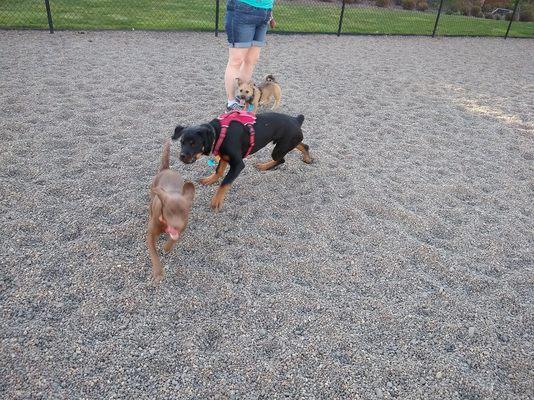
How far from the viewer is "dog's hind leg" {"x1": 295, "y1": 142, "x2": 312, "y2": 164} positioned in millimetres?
4508

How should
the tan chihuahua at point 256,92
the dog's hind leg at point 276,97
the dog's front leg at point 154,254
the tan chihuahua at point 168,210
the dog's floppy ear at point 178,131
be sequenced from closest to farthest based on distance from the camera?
the tan chihuahua at point 168,210 < the dog's front leg at point 154,254 < the dog's floppy ear at point 178,131 < the tan chihuahua at point 256,92 < the dog's hind leg at point 276,97

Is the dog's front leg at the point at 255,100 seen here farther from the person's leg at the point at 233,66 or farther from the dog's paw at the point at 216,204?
the dog's paw at the point at 216,204

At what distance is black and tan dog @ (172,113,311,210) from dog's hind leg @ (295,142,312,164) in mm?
89

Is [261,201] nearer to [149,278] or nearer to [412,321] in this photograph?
[149,278]

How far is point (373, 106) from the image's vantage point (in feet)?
21.9

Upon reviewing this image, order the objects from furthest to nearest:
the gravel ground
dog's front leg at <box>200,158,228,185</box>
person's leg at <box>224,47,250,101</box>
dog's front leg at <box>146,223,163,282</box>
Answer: person's leg at <box>224,47,250,101</box>, dog's front leg at <box>200,158,228,185</box>, dog's front leg at <box>146,223,163,282</box>, the gravel ground

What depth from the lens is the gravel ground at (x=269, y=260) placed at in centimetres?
235

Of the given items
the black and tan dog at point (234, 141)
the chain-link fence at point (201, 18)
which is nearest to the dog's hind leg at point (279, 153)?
the black and tan dog at point (234, 141)

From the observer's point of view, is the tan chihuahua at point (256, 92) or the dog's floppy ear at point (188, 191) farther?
the tan chihuahua at point (256, 92)

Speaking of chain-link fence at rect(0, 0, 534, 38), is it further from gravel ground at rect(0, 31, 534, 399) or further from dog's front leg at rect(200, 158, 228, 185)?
dog's front leg at rect(200, 158, 228, 185)

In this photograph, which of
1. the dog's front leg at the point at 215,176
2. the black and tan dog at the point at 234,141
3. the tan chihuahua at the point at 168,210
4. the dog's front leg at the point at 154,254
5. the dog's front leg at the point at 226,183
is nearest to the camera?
the tan chihuahua at the point at 168,210

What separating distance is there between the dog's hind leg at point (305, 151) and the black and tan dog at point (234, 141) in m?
0.09

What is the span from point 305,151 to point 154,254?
228cm

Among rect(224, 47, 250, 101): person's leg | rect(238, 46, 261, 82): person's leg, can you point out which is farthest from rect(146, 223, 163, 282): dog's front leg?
rect(238, 46, 261, 82): person's leg
